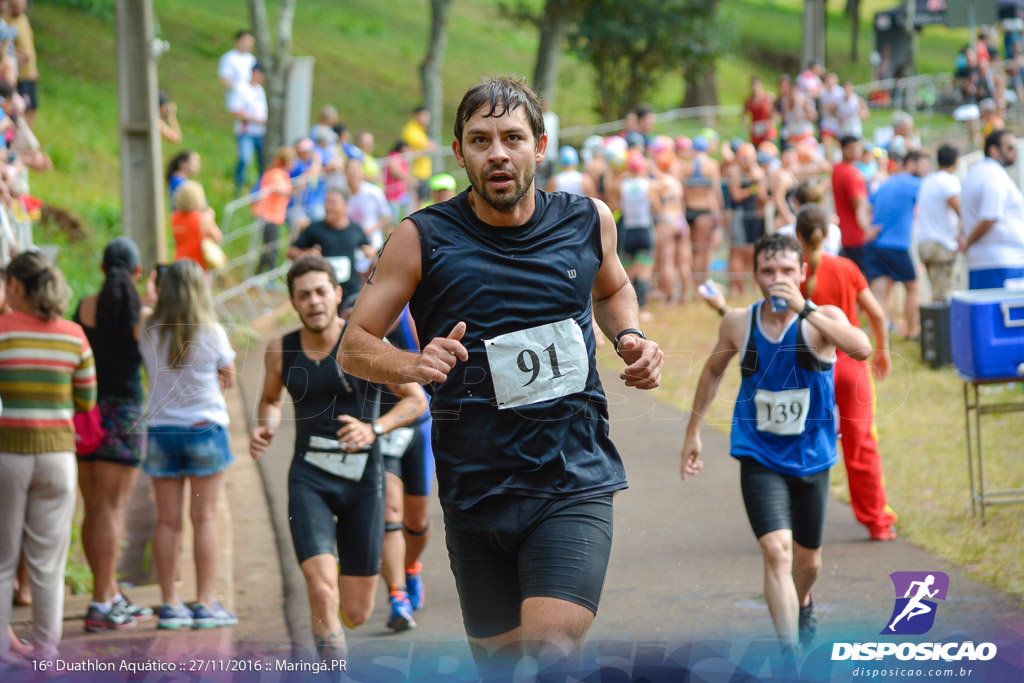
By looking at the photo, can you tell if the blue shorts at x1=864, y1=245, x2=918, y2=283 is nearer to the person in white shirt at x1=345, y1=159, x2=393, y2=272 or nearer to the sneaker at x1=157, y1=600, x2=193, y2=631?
the person in white shirt at x1=345, y1=159, x2=393, y2=272

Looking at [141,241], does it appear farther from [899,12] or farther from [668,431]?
[899,12]

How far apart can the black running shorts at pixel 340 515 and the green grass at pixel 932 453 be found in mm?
1571

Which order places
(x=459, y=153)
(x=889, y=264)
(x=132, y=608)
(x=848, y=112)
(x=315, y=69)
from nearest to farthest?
1. (x=459, y=153)
2. (x=132, y=608)
3. (x=889, y=264)
4. (x=848, y=112)
5. (x=315, y=69)

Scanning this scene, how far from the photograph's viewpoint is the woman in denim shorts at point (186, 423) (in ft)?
20.3

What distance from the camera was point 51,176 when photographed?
56.9 ft

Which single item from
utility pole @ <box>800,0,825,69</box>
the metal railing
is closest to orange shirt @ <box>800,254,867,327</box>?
the metal railing

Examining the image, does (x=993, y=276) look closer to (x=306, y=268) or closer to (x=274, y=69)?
(x=306, y=268)

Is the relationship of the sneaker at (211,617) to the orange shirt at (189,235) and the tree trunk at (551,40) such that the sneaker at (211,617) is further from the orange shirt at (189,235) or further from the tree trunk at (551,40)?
the tree trunk at (551,40)

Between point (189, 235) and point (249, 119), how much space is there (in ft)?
23.4

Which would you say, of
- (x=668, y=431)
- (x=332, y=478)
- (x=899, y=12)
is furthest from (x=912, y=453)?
(x=899, y=12)

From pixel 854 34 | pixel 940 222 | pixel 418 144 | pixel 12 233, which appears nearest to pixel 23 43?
pixel 12 233

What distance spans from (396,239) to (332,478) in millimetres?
2207

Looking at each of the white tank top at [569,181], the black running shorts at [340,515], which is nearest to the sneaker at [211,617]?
the black running shorts at [340,515]

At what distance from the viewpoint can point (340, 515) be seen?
5547mm
